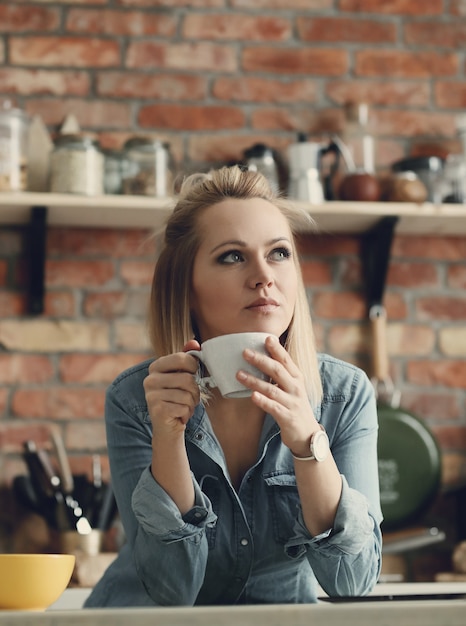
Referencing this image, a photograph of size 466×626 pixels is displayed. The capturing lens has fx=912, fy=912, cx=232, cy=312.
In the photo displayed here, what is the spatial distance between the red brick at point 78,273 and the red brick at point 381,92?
813 millimetres

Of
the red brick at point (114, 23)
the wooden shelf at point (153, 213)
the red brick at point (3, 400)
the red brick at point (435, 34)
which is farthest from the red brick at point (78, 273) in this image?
the red brick at point (435, 34)

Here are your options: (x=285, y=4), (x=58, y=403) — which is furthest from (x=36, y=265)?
(x=285, y=4)

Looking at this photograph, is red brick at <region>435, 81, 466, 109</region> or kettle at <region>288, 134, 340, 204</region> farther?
red brick at <region>435, 81, 466, 109</region>

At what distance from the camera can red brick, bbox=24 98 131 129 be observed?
2.50 m

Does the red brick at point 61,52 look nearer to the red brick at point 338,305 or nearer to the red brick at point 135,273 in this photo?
the red brick at point 135,273

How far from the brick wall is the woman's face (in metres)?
1.13

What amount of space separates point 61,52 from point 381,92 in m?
0.91

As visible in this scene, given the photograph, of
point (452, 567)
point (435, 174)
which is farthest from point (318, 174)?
point (452, 567)

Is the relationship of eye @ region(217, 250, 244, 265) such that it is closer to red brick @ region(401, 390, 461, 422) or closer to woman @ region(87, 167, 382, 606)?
woman @ region(87, 167, 382, 606)

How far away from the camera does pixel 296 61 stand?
2.60 meters

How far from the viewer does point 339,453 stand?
4.16 ft

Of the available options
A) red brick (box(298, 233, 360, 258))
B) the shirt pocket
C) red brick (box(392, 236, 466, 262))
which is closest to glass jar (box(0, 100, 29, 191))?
red brick (box(298, 233, 360, 258))

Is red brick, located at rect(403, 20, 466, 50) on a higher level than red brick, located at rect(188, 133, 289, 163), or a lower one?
higher

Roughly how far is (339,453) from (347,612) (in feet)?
2.67
